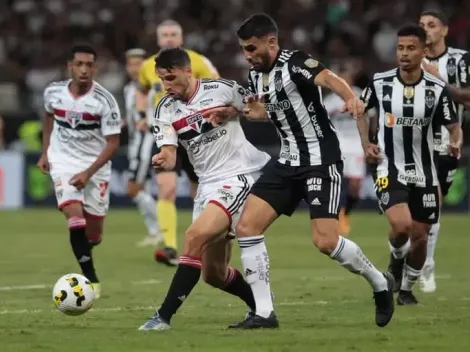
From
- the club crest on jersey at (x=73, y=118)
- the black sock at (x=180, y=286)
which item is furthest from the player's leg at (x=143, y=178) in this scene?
the black sock at (x=180, y=286)

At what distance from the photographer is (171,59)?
867 cm

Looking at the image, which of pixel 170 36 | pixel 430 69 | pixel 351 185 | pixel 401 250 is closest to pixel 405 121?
pixel 430 69

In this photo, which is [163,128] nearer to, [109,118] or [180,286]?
[180,286]

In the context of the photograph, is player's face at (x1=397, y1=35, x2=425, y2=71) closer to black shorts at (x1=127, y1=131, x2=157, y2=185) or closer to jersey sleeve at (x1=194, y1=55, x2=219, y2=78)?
jersey sleeve at (x1=194, y1=55, x2=219, y2=78)

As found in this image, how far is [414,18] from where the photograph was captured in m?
24.9

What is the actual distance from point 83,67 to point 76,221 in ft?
4.32

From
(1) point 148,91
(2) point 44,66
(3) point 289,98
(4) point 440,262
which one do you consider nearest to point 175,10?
(2) point 44,66

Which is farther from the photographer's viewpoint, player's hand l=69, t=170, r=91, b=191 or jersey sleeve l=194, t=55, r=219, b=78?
jersey sleeve l=194, t=55, r=219, b=78

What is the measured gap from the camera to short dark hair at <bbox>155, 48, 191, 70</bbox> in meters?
8.67

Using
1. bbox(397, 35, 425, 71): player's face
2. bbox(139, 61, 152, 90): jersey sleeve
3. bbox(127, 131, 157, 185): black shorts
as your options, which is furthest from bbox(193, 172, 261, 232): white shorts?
bbox(127, 131, 157, 185): black shorts

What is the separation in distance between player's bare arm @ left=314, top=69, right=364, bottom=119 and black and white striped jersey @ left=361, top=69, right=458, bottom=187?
1830 millimetres

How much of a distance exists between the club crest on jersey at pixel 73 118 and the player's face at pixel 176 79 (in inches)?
98.8

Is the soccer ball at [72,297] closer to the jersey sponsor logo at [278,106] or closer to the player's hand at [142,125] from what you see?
the jersey sponsor logo at [278,106]

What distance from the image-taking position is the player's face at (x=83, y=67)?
36.2 ft
